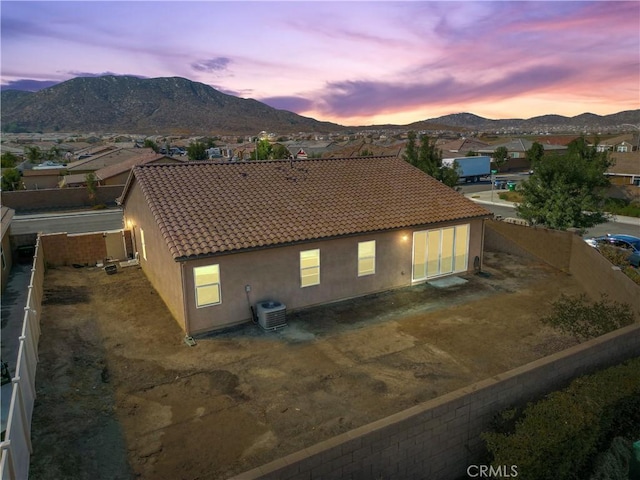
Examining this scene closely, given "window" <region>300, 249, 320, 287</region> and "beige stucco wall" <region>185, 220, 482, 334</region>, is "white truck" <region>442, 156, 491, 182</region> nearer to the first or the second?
"beige stucco wall" <region>185, 220, 482, 334</region>

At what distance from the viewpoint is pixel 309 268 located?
15844 mm

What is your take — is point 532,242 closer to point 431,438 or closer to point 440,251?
point 440,251

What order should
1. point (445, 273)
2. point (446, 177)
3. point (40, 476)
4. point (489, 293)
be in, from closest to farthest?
point (40, 476), point (489, 293), point (445, 273), point (446, 177)

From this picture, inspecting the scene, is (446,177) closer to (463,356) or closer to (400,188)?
(400,188)

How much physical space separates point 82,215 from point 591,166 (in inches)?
1533

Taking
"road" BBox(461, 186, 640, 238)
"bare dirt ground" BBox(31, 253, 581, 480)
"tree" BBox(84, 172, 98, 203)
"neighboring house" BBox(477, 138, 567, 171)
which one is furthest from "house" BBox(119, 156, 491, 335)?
"neighboring house" BBox(477, 138, 567, 171)

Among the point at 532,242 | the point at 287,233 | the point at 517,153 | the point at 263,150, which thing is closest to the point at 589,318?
the point at 532,242

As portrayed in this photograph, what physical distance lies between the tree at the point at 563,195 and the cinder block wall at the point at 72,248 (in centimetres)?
2231

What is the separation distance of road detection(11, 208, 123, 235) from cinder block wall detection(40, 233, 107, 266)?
12.3 metres

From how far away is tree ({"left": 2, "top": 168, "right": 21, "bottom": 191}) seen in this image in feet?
160

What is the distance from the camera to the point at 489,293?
1758 cm

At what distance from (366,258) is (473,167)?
5451cm

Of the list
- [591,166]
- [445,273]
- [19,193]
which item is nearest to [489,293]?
[445,273]

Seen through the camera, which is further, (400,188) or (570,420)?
(400,188)
